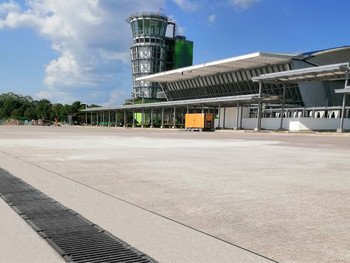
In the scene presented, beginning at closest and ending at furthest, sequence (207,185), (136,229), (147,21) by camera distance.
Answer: (136,229) < (207,185) < (147,21)

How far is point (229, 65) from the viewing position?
226 feet

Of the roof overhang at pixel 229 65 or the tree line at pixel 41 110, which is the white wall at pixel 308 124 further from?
the tree line at pixel 41 110

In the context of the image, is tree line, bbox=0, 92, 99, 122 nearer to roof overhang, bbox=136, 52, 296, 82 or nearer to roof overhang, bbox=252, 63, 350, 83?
roof overhang, bbox=136, 52, 296, 82

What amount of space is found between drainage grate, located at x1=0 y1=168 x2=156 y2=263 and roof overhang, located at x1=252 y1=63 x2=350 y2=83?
1722 inches

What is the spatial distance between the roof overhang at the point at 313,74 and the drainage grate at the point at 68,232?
143 ft

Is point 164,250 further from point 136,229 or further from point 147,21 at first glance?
point 147,21

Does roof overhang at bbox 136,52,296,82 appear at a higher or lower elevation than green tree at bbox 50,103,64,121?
higher

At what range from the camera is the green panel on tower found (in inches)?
Result: 5089

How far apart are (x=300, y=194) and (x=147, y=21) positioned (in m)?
123

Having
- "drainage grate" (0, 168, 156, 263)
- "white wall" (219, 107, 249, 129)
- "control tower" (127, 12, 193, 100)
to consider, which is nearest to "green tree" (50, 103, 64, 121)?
"control tower" (127, 12, 193, 100)

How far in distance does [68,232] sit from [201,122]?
52.3 meters

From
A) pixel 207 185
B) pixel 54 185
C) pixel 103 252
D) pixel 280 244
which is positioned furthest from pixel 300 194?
pixel 54 185

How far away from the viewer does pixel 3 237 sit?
3.87m

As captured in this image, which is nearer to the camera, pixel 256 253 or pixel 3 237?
pixel 256 253
